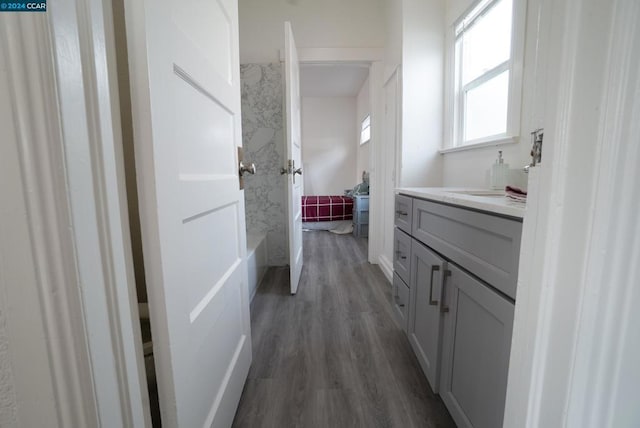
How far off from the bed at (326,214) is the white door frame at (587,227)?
14.2 ft

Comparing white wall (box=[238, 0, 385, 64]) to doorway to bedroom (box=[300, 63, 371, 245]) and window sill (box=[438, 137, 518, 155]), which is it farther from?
doorway to bedroom (box=[300, 63, 371, 245])

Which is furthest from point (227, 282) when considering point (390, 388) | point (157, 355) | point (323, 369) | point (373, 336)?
point (373, 336)

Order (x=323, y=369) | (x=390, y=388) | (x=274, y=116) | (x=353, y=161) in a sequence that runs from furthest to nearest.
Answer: (x=353, y=161) → (x=274, y=116) → (x=323, y=369) → (x=390, y=388)

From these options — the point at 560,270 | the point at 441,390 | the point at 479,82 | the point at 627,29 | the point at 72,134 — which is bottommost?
the point at 441,390

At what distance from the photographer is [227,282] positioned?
Result: 1.07 m

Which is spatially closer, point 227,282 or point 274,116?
point 227,282

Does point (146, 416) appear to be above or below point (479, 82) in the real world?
below

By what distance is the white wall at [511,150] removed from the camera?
132 cm

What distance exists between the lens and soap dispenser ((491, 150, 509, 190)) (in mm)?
1367

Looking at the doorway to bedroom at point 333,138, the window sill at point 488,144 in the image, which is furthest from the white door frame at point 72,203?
the doorway to bedroom at point 333,138

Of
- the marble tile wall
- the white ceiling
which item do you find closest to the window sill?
the marble tile wall

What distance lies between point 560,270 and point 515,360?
0.61ft

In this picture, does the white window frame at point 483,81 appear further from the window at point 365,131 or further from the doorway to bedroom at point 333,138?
the doorway to bedroom at point 333,138

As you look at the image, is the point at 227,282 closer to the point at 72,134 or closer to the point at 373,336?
the point at 72,134
